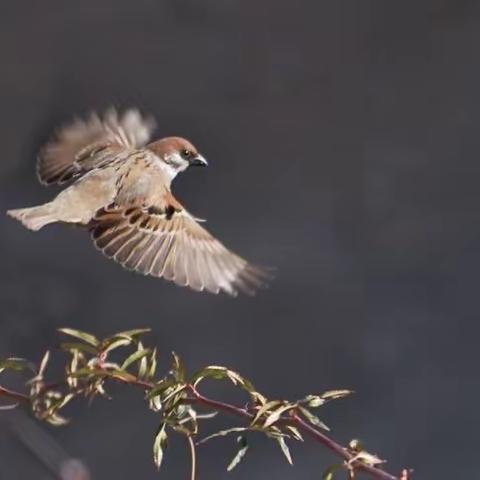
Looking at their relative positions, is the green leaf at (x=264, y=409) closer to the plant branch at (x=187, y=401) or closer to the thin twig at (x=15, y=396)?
the plant branch at (x=187, y=401)

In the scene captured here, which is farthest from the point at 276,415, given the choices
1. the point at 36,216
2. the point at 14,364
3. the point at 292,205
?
the point at 292,205

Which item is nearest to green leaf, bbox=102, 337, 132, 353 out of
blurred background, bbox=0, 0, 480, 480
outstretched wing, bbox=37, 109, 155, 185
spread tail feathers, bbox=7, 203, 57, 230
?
spread tail feathers, bbox=7, 203, 57, 230

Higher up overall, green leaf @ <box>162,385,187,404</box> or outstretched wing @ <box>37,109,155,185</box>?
outstretched wing @ <box>37,109,155,185</box>

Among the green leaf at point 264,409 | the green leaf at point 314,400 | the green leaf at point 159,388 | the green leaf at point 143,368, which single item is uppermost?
the green leaf at point 314,400

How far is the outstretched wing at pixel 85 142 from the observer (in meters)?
2.14

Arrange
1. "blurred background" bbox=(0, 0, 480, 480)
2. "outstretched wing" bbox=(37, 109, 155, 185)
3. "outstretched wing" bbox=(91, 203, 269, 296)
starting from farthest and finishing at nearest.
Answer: "blurred background" bbox=(0, 0, 480, 480) → "outstretched wing" bbox=(37, 109, 155, 185) → "outstretched wing" bbox=(91, 203, 269, 296)

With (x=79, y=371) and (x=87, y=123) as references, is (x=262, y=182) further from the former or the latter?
(x=79, y=371)

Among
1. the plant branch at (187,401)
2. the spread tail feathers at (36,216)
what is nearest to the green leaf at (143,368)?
the plant branch at (187,401)

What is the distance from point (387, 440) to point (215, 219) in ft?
2.85

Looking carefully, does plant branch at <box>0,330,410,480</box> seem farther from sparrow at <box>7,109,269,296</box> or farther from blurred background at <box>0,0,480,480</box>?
blurred background at <box>0,0,480,480</box>

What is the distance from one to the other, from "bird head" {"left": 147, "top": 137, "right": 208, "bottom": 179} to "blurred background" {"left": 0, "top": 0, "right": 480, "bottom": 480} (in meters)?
2.21

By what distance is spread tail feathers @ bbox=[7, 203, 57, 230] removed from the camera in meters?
2.02

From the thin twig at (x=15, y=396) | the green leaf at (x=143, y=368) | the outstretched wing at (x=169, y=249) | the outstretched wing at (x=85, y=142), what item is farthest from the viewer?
the outstretched wing at (x=85, y=142)

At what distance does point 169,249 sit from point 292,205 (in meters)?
2.63
